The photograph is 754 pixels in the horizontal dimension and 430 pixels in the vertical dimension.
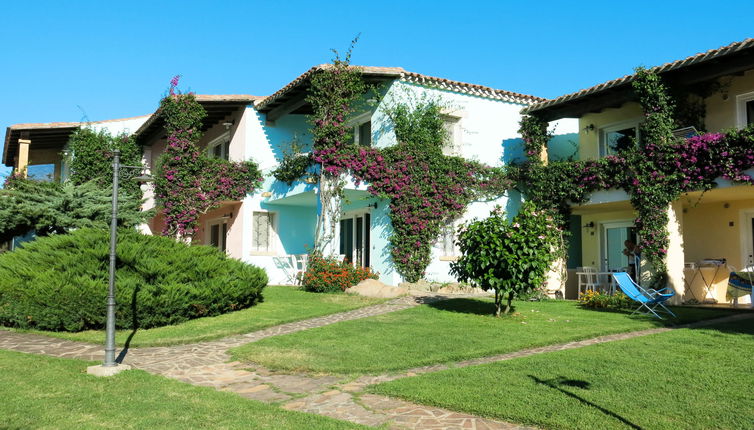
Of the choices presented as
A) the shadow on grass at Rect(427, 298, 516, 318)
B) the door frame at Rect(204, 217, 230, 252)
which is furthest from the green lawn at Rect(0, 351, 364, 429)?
the door frame at Rect(204, 217, 230, 252)

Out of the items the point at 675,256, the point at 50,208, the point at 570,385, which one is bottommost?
the point at 570,385

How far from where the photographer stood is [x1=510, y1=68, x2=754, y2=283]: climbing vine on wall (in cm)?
1220

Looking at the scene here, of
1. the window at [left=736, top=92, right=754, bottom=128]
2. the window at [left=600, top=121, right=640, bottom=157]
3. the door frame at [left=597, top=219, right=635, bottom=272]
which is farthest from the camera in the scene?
the door frame at [left=597, top=219, right=635, bottom=272]

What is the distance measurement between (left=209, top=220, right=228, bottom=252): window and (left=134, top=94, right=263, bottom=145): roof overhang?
151 inches

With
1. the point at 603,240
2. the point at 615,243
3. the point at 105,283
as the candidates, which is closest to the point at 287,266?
the point at 105,283

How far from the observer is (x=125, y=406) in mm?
5473

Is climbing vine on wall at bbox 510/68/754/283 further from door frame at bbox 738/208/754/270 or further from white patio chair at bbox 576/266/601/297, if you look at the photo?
door frame at bbox 738/208/754/270

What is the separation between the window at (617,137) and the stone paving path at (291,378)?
694cm

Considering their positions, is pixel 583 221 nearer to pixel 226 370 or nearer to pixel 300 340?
pixel 300 340

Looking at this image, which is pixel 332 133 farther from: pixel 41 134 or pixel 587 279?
pixel 41 134

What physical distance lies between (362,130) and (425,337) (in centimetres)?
1047

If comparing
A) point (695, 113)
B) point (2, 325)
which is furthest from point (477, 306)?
point (2, 325)

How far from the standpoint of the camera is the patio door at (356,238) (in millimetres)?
17531

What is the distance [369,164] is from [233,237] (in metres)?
6.56
